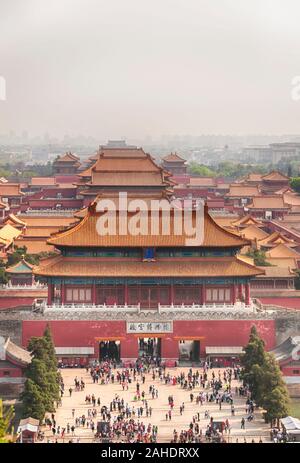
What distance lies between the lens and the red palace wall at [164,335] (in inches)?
1183

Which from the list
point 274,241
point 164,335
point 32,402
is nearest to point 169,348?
point 164,335

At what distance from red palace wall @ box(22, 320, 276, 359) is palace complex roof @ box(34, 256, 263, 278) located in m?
1.59

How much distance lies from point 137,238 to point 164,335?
3.46m

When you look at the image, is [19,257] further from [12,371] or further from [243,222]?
[243,222]

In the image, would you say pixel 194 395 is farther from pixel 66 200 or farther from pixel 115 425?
pixel 66 200

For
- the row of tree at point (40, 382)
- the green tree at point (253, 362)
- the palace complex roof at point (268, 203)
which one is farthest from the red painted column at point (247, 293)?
the palace complex roof at point (268, 203)

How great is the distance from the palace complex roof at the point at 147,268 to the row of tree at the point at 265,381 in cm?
407

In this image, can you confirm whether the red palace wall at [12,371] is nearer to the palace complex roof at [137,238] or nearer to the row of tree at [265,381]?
the palace complex roof at [137,238]

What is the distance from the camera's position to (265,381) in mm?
24734

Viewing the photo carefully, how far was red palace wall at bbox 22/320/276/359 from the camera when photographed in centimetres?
3005

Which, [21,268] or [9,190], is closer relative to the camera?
[21,268]

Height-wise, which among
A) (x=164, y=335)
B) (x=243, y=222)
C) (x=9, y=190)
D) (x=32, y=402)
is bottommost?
(x=32, y=402)
